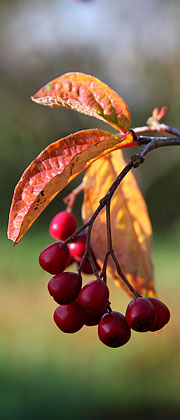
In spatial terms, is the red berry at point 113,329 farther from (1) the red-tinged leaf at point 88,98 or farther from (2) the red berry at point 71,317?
(1) the red-tinged leaf at point 88,98

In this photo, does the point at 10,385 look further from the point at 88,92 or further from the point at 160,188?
the point at 160,188
